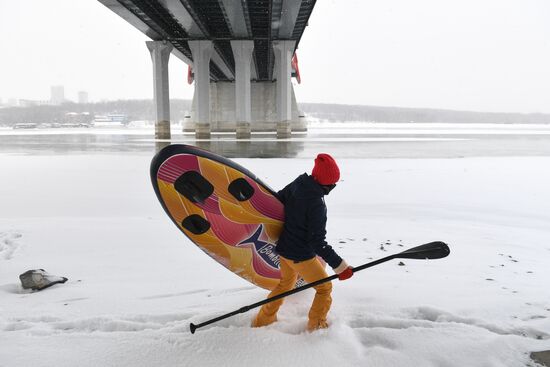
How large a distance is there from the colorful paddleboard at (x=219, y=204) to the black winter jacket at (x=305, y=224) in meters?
0.21

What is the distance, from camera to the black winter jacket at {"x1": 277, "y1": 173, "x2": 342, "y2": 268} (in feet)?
9.11

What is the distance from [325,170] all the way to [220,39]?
30544 mm

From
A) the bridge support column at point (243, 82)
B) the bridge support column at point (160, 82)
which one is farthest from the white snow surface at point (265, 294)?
the bridge support column at point (160, 82)

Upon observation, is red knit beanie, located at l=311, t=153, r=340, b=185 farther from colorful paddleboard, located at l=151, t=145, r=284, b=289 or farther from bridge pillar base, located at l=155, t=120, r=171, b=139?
bridge pillar base, located at l=155, t=120, r=171, b=139

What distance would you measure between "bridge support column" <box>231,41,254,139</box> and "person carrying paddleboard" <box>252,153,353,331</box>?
27.9 metres

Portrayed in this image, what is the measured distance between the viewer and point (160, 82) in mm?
33188

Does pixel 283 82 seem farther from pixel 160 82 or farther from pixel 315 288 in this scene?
pixel 315 288

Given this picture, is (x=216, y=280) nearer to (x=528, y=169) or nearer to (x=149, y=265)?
(x=149, y=265)

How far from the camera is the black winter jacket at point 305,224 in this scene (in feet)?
9.11

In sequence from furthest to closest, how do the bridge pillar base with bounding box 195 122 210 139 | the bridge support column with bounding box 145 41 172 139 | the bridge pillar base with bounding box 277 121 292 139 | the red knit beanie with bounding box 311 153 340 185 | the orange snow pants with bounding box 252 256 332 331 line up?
the bridge support column with bounding box 145 41 172 139 → the bridge pillar base with bounding box 277 121 292 139 → the bridge pillar base with bounding box 195 122 210 139 → the orange snow pants with bounding box 252 256 332 331 → the red knit beanie with bounding box 311 153 340 185

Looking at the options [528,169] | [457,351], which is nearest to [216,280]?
[457,351]

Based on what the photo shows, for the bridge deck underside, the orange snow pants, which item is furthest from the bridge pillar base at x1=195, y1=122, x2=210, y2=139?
the orange snow pants

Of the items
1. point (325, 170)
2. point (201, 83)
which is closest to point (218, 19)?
point (201, 83)

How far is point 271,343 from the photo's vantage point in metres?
2.84
